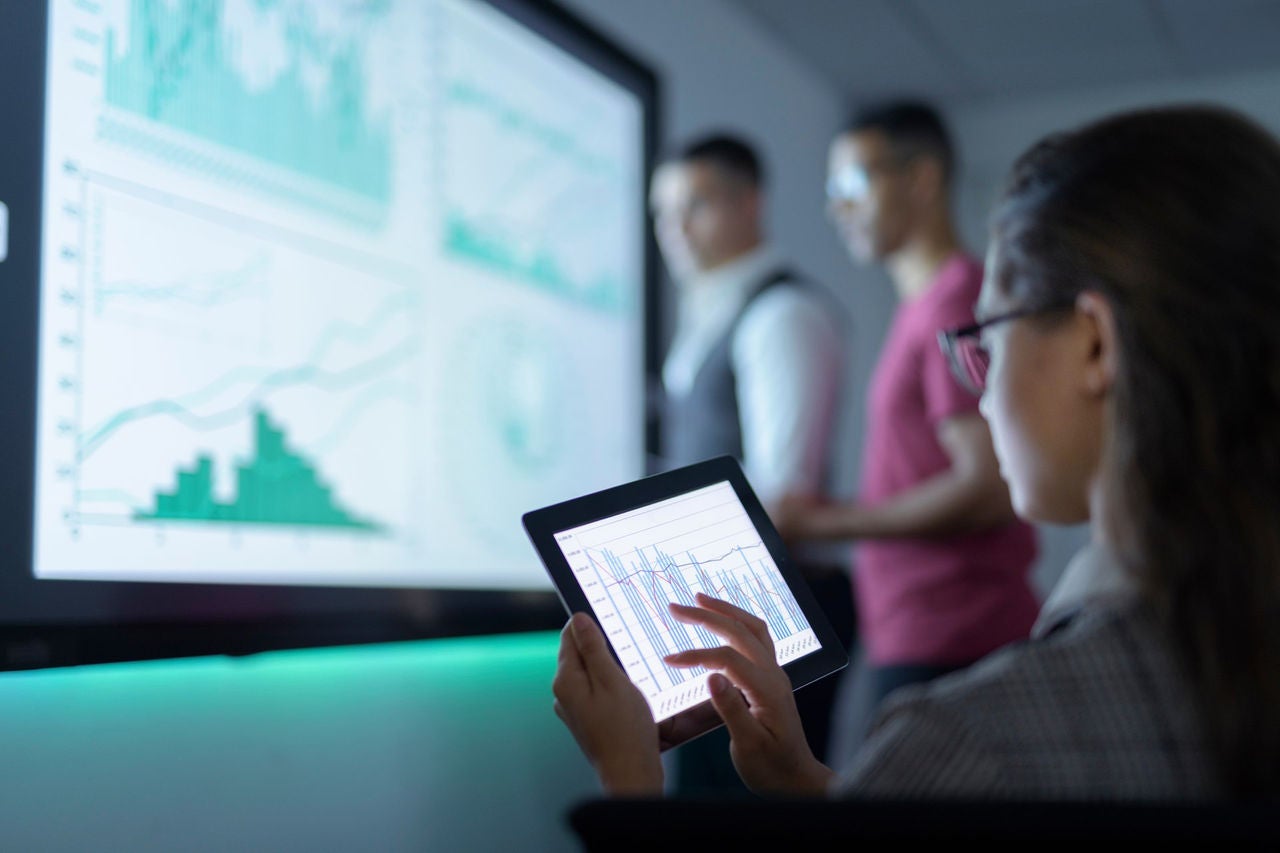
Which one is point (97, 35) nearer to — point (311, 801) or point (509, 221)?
point (509, 221)

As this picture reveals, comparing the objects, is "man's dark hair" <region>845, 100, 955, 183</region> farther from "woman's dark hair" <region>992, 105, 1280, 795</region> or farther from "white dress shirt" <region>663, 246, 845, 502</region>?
"woman's dark hair" <region>992, 105, 1280, 795</region>

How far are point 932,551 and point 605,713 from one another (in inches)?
49.3

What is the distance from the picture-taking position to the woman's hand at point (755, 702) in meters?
0.92

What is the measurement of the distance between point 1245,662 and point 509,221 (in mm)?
1579

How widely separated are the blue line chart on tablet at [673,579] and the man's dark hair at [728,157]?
1.51m

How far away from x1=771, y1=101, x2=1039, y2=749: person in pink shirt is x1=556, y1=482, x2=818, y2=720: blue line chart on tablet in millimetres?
957

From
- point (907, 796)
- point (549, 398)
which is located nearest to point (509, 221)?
point (549, 398)

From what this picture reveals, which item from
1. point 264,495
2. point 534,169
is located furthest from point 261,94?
point 534,169

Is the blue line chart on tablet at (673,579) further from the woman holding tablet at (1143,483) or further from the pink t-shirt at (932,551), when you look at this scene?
the pink t-shirt at (932,551)

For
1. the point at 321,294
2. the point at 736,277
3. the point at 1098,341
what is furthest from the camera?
the point at 736,277

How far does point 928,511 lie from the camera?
6.30 ft

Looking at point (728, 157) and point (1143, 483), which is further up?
point (728, 157)

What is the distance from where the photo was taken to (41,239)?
4.01 feet

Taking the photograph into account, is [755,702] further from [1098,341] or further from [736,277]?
[736,277]
